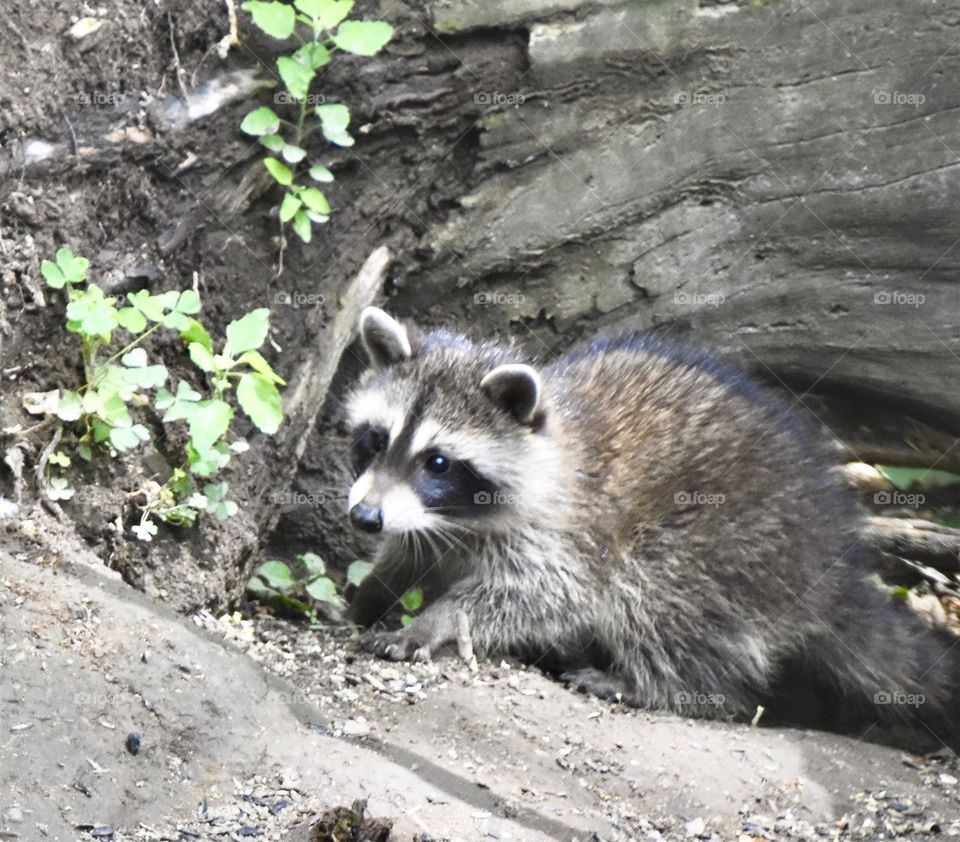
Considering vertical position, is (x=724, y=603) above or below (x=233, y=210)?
below

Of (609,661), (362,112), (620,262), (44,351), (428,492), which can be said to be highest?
(362,112)

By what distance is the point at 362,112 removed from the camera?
6230mm

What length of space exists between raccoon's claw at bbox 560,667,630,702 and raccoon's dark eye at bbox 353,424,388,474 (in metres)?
1.38

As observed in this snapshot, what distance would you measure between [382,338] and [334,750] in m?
2.39

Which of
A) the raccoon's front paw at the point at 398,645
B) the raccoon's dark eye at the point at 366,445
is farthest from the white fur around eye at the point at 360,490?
the raccoon's front paw at the point at 398,645

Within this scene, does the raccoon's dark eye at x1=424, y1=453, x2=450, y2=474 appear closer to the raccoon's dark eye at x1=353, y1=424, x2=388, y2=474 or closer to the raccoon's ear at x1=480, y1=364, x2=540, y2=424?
the raccoon's dark eye at x1=353, y1=424, x2=388, y2=474

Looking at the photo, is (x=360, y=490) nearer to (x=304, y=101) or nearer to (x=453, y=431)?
(x=453, y=431)

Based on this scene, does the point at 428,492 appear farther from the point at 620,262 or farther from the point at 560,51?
the point at 560,51

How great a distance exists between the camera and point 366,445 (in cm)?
600

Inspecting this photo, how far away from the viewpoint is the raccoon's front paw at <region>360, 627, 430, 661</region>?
5.57m

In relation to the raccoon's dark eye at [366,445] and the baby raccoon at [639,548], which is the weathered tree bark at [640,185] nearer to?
the raccoon's dark eye at [366,445]

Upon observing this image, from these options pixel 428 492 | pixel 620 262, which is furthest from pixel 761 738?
pixel 620 262

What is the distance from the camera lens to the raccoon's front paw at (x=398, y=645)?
18.3ft

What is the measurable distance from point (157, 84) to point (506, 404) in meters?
2.16
